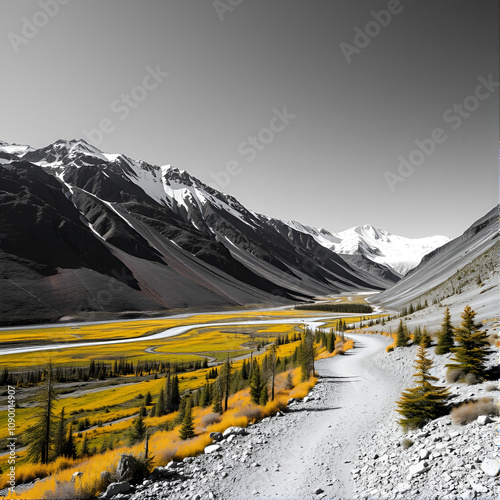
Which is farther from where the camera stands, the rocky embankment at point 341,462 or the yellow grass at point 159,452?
the yellow grass at point 159,452

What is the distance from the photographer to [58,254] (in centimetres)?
16200

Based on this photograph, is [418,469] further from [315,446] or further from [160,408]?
[160,408]

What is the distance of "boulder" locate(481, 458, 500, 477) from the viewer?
8.68 metres

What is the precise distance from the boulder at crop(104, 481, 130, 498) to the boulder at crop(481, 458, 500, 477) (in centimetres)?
1285

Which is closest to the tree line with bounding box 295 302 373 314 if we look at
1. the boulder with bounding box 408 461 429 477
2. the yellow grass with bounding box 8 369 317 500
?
the yellow grass with bounding box 8 369 317 500

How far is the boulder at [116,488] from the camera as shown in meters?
11.6

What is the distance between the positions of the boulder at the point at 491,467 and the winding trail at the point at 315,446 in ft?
15.1

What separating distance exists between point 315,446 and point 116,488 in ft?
31.6

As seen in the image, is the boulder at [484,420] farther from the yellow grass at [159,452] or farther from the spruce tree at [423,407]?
the yellow grass at [159,452]

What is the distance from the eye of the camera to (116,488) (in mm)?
11711

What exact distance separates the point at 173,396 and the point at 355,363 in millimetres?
25038

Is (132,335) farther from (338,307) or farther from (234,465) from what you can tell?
(338,307)

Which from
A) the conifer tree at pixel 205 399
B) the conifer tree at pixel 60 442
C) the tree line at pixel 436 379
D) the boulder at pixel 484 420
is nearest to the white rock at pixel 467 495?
the boulder at pixel 484 420

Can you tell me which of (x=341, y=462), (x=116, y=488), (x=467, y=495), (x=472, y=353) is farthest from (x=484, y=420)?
(x=116, y=488)
